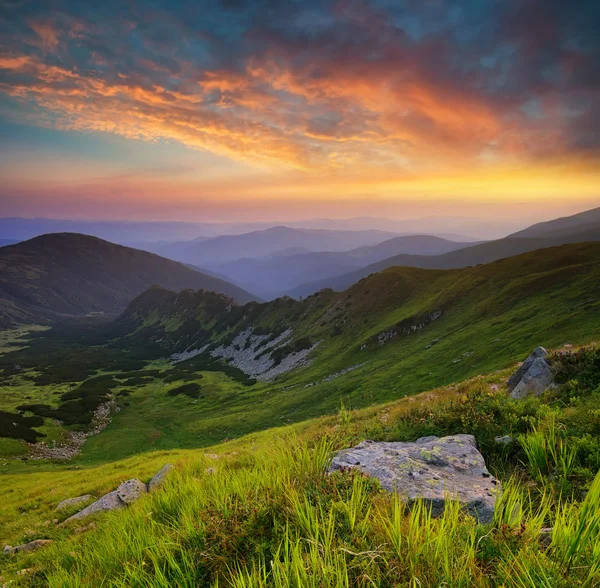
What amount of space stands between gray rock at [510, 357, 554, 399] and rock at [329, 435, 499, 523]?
6.41 metres

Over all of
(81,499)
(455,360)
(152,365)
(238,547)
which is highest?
(238,547)

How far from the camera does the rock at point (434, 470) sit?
15.9 feet

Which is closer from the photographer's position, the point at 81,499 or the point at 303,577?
the point at 303,577

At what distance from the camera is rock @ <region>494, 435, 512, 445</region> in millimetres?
6610

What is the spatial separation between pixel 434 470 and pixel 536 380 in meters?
8.90

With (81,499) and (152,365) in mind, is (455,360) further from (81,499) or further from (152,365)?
(152,365)

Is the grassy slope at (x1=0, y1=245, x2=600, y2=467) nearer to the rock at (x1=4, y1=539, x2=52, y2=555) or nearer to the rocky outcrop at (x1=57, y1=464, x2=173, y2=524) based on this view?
the rocky outcrop at (x1=57, y1=464, x2=173, y2=524)

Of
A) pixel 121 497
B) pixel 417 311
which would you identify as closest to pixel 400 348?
pixel 417 311

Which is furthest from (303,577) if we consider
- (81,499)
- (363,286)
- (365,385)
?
(363,286)

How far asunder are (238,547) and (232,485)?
1217 mm

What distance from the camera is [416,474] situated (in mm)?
5645

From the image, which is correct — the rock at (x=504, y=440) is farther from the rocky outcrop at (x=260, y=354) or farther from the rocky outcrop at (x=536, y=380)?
the rocky outcrop at (x=260, y=354)

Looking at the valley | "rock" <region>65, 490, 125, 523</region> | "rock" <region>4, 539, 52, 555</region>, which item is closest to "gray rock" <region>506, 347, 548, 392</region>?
the valley

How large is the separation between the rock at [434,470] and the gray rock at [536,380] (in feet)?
21.0
